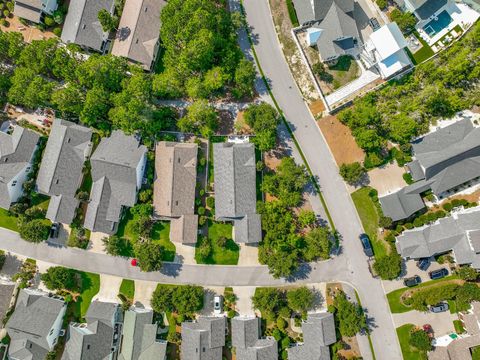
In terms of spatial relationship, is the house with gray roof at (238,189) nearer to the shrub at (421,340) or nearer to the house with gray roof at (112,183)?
the house with gray roof at (112,183)

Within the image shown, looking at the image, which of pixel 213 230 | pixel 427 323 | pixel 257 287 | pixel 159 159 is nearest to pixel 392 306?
pixel 427 323

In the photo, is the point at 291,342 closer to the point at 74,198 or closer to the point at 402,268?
the point at 402,268

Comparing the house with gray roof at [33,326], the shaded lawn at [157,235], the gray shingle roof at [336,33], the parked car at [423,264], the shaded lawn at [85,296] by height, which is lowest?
the house with gray roof at [33,326]

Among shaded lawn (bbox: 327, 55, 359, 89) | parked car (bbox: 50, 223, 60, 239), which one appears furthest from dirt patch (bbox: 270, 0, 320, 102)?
parked car (bbox: 50, 223, 60, 239)

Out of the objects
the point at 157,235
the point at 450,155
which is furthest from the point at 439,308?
the point at 157,235

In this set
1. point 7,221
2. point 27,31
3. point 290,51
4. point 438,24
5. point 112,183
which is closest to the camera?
point 112,183

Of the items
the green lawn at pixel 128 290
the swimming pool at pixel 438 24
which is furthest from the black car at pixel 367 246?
the green lawn at pixel 128 290

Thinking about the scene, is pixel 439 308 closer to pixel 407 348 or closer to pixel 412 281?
pixel 412 281
